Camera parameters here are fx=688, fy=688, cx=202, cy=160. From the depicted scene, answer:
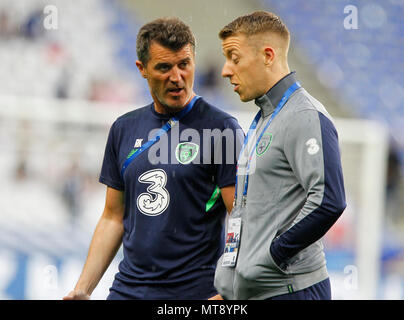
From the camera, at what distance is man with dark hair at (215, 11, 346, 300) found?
2.22 meters

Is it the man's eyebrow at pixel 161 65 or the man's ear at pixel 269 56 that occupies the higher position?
the man's eyebrow at pixel 161 65

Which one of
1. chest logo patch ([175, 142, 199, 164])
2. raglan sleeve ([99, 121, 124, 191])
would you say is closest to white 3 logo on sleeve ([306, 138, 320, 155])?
chest logo patch ([175, 142, 199, 164])

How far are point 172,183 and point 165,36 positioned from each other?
24.2 inches

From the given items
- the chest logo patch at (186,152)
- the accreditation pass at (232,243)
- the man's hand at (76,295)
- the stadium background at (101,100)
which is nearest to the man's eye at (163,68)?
the chest logo patch at (186,152)

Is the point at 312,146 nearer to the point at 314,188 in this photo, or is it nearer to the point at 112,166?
the point at 314,188

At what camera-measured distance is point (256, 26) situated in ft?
8.18

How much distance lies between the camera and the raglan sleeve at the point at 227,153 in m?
2.75

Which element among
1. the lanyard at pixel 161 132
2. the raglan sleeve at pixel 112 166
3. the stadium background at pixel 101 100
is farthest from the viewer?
the stadium background at pixel 101 100

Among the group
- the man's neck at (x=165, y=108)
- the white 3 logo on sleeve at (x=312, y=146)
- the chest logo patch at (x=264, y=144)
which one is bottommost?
the white 3 logo on sleeve at (x=312, y=146)

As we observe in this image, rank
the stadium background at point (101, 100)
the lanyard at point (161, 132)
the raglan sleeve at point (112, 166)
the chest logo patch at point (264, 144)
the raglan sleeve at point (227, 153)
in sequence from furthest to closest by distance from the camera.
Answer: the stadium background at point (101, 100), the raglan sleeve at point (112, 166), the lanyard at point (161, 132), the raglan sleeve at point (227, 153), the chest logo patch at point (264, 144)

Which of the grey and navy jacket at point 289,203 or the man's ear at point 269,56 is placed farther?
the man's ear at point 269,56

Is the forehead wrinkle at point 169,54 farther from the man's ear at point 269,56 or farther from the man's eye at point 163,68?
the man's ear at point 269,56

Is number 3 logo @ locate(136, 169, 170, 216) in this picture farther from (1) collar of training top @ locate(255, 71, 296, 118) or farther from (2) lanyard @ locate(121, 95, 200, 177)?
(1) collar of training top @ locate(255, 71, 296, 118)

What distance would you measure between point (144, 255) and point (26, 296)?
414 cm
